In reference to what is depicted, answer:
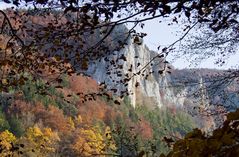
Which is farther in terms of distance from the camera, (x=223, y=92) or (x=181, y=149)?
(x=223, y=92)

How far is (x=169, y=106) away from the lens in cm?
11919

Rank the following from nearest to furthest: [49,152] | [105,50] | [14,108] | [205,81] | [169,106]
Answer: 1. [105,50]
2. [205,81]
3. [49,152]
4. [14,108]
5. [169,106]

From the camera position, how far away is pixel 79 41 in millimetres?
5602

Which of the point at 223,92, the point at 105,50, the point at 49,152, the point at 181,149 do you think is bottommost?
the point at 49,152

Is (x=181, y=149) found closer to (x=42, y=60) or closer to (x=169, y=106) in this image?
(x=42, y=60)

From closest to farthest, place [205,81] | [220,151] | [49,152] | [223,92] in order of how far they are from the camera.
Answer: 1. [220,151]
2. [205,81]
3. [223,92]
4. [49,152]

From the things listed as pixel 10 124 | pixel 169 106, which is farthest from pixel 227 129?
pixel 169 106

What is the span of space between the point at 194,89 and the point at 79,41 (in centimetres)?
261

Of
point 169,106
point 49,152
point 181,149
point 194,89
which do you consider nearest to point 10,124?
point 49,152

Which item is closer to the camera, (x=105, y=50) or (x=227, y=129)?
(x=227, y=129)

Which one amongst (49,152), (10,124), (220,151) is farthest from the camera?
(10,124)

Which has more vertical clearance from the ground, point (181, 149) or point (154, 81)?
point (154, 81)

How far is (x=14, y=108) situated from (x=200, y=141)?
54205mm

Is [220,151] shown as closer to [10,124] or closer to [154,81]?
[10,124]
